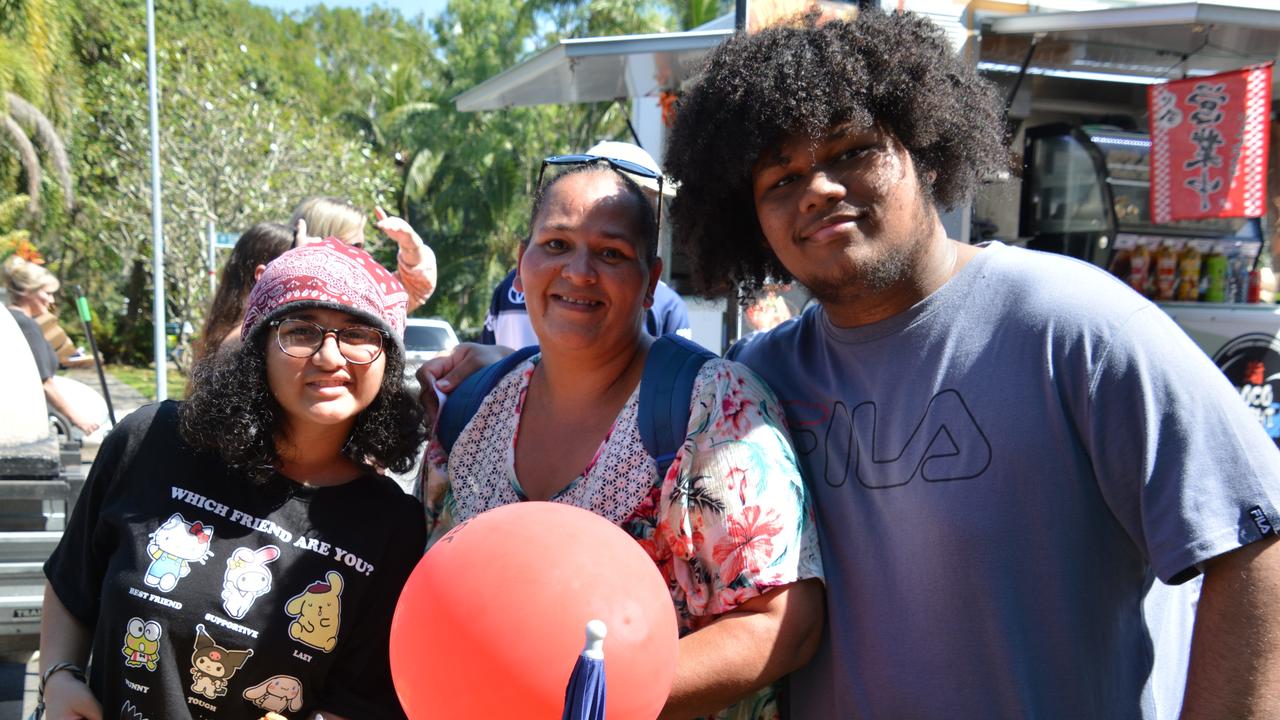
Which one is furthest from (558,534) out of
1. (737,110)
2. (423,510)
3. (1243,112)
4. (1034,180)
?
(1034,180)

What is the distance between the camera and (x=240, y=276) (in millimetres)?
3820

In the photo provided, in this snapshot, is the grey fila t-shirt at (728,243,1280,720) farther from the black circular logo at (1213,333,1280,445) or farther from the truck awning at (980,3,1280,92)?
the black circular logo at (1213,333,1280,445)

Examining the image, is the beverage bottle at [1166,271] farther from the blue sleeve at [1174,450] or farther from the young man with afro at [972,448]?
the blue sleeve at [1174,450]

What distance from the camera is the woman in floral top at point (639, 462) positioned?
1842 mm

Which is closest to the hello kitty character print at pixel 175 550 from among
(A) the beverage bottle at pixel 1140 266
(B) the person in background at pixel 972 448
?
(B) the person in background at pixel 972 448

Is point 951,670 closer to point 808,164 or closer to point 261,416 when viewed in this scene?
point 808,164

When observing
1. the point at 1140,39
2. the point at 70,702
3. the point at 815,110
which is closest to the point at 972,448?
the point at 815,110

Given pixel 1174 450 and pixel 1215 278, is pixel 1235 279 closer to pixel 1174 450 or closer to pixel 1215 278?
pixel 1215 278

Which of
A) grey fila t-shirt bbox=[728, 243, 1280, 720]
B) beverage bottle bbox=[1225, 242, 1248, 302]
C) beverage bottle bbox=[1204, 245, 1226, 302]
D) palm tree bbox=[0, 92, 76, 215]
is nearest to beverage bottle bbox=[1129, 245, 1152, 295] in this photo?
beverage bottle bbox=[1204, 245, 1226, 302]

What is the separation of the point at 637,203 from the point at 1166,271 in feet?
18.8

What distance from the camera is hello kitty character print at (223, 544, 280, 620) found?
82.1 inches

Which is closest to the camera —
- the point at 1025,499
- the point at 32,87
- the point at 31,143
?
the point at 1025,499

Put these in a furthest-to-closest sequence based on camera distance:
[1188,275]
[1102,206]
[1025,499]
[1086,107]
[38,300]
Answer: [38,300] → [1086,107] → [1102,206] → [1188,275] → [1025,499]

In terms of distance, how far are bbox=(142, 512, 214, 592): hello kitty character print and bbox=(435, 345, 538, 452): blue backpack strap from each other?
0.56 metres
